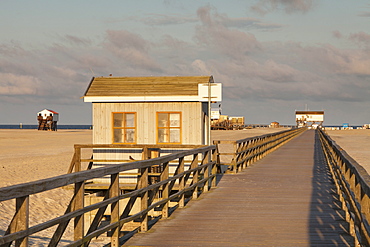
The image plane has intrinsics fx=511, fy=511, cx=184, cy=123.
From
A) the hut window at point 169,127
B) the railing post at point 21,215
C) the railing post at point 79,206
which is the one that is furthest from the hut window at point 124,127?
the railing post at point 21,215

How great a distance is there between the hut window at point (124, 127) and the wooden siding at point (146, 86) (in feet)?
2.41

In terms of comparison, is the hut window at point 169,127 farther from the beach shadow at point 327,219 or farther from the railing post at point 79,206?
the railing post at point 79,206

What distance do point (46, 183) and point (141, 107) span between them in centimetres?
1325

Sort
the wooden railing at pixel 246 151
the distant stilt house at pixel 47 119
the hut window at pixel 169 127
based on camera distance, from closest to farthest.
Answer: the wooden railing at pixel 246 151
the hut window at pixel 169 127
the distant stilt house at pixel 47 119

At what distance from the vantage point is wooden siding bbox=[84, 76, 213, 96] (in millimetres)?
17562

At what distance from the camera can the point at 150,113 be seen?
17.6m

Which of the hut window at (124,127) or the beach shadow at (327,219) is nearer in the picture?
the beach shadow at (327,219)

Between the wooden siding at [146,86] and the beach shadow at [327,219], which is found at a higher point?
the wooden siding at [146,86]

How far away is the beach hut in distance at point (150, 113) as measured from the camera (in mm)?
17297

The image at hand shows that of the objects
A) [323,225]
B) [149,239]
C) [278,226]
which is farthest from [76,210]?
[323,225]

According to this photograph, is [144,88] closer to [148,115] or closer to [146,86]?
[146,86]

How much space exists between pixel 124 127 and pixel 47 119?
85772mm

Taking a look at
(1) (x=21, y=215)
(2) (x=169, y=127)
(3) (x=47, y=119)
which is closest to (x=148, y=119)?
(2) (x=169, y=127)

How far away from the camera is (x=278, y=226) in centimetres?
788
